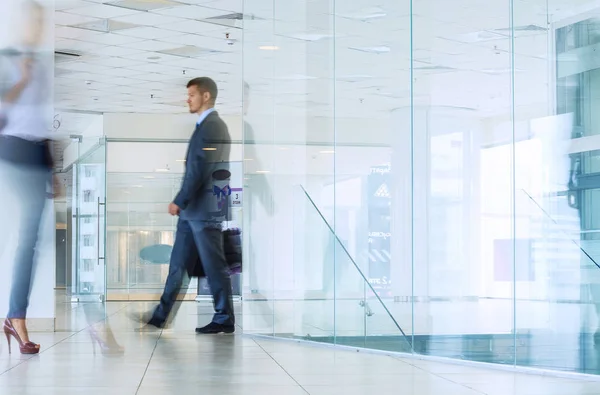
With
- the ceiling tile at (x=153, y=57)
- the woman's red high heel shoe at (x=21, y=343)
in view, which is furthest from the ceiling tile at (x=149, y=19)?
the woman's red high heel shoe at (x=21, y=343)

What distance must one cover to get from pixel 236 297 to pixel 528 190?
9.04 metres

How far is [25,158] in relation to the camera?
4.66 meters

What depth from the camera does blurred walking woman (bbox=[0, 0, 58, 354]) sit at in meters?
4.66

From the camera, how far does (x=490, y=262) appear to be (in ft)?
15.4

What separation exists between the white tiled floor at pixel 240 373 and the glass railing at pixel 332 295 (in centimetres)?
19

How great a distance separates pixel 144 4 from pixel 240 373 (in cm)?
656

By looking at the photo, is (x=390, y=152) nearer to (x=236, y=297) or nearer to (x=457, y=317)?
(x=457, y=317)

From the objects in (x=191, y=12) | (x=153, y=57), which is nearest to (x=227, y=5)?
(x=191, y=12)

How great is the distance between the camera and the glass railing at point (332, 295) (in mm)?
5332

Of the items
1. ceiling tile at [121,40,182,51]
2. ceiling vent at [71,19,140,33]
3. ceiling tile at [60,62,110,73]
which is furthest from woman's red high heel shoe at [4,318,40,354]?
ceiling tile at [60,62,110,73]

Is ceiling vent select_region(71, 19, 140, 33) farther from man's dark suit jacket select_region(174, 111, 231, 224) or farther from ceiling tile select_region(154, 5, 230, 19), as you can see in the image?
man's dark suit jacket select_region(174, 111, 231, 224)

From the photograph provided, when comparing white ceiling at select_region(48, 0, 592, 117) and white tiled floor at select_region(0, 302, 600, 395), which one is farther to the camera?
white ceiling at select_region(48, 0, 592, 117)

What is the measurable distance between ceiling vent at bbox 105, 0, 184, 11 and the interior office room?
3.26 metres

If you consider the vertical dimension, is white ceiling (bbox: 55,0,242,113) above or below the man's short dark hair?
above
